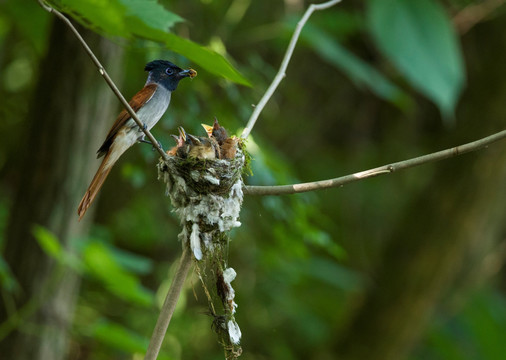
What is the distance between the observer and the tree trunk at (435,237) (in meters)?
5.80

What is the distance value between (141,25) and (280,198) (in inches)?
78.2

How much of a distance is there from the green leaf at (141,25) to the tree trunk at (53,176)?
1.29 meters

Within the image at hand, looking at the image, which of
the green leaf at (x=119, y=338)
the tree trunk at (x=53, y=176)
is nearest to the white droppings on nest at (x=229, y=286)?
the green leaf at (x=119, y=338)

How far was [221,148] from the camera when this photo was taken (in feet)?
7.19

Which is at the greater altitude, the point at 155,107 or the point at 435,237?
the point at 435,237

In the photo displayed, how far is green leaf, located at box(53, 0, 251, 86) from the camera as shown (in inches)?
68.9

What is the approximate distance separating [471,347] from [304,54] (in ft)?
11.6

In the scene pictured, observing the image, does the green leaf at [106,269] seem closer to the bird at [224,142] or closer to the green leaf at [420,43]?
the bird at [224,142]

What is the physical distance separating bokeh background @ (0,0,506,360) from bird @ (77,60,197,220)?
125mm

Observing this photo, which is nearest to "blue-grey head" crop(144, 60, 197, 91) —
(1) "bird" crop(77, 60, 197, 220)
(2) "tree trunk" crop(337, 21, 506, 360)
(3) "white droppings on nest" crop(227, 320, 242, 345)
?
(1) "bird" crop(77, 60, 197, 220)

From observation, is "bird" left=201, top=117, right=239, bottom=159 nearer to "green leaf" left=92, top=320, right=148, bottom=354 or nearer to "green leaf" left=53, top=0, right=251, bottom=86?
"green leaf" left=53, top=0, right=251, bottom=86

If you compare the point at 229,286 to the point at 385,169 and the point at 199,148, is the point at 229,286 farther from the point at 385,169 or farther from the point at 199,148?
the point at 199,148

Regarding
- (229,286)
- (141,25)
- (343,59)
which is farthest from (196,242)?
(343,59)

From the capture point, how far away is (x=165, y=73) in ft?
6.76
